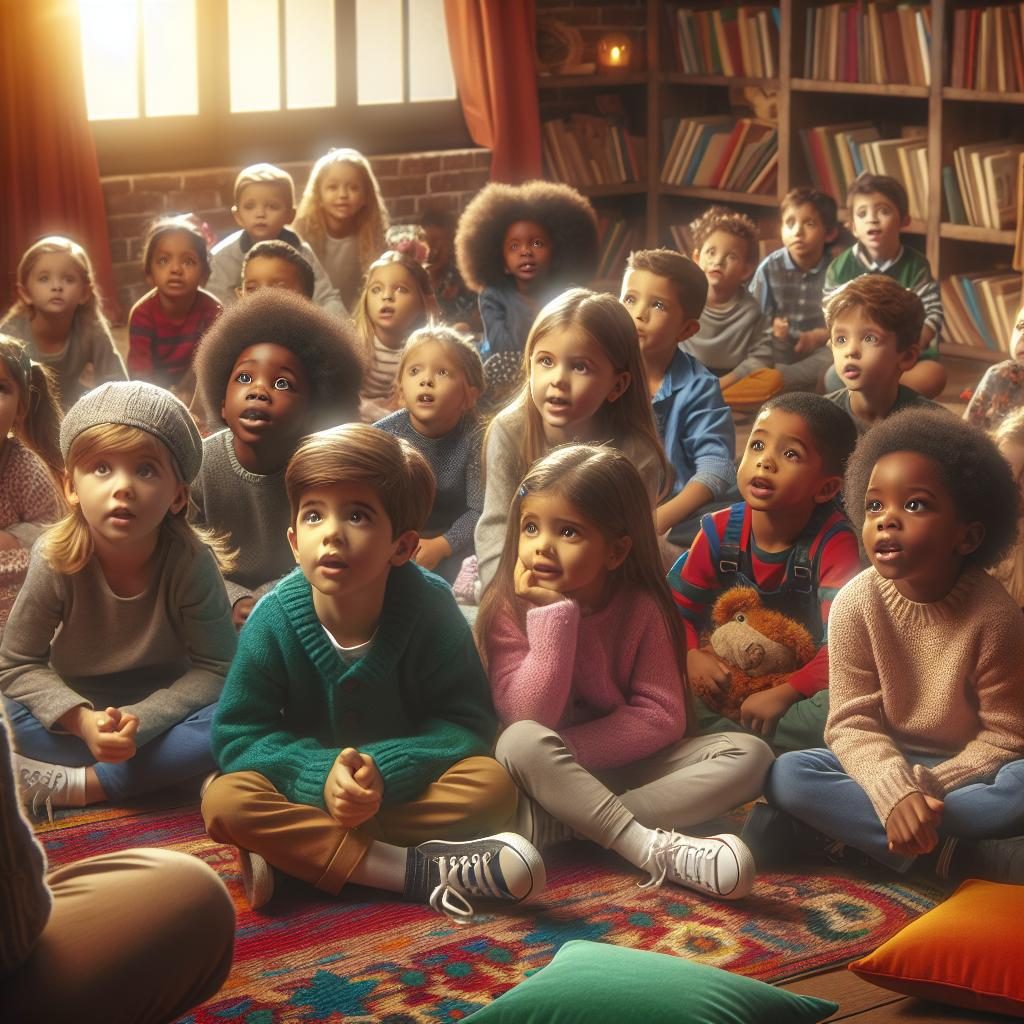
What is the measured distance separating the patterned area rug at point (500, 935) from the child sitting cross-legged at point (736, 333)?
8.46 feet

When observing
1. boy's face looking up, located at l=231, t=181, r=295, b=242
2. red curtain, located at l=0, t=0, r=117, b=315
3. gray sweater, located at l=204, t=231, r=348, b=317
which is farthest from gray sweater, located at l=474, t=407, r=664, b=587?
red curtain, located at l=0, t=0, r=117, b=315

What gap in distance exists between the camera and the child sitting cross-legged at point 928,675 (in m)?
2.25

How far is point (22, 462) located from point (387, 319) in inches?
49.8

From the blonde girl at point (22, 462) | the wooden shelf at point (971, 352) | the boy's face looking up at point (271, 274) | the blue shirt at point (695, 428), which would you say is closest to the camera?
the blonde girl at point (22, 462)

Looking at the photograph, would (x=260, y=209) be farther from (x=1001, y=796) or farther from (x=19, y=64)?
(x=1001, y=796)

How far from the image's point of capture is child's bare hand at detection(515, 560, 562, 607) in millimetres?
2408

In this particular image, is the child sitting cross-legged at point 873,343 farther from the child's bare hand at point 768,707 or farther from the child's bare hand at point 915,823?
the child's bare hand at point 915,823

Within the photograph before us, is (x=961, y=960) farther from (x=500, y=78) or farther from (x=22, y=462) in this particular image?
(x=500, y=78)

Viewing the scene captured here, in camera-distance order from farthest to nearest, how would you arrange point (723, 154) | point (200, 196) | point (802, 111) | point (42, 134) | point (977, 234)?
point (723, 154), point (802, 111), point (200, 196), point (977, 234), point (42, 134)

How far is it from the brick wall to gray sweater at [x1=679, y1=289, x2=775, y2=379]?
5.86ft

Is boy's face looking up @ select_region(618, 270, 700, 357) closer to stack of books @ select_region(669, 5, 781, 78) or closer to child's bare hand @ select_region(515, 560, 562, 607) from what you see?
child's bare hand @ select_region(515, 560, 562, 607)

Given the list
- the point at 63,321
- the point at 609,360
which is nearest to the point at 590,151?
the point at 63,321

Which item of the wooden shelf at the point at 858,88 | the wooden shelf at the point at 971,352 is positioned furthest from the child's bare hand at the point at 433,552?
the wooden shelf at the point at 858,88

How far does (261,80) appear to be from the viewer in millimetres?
6055
